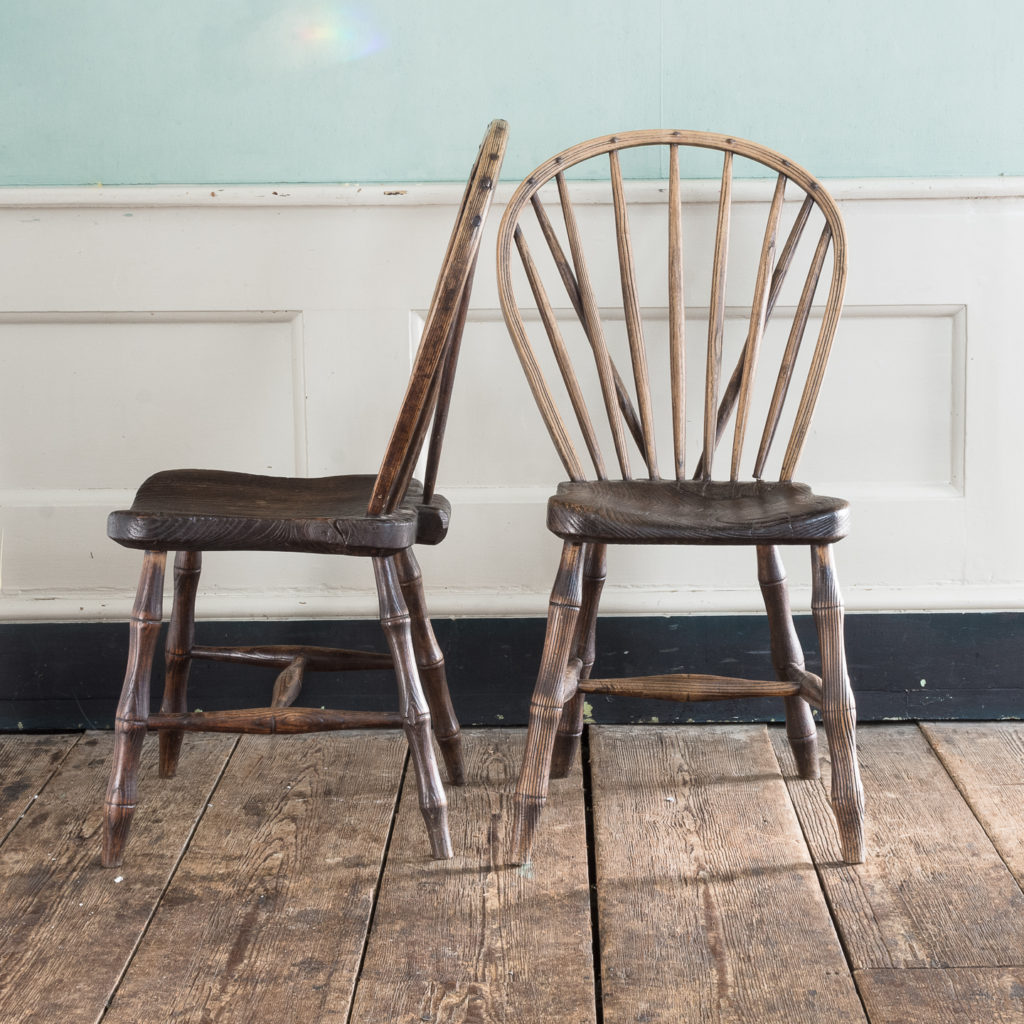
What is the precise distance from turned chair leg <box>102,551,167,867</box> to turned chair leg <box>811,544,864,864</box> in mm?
827

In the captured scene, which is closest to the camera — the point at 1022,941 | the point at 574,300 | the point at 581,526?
the point at 1022,941

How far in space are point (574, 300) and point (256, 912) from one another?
0.93 m

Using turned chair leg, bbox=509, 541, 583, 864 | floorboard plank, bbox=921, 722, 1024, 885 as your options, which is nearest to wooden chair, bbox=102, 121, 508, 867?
turned chair leg, bbox=509, 541, 583, 864

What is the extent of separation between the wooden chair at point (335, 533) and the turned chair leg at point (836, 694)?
0.50 meters

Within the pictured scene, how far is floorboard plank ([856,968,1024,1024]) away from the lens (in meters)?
1.04

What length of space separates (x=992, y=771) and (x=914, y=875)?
1.23 ft

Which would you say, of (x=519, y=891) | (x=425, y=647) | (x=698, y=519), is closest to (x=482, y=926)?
(x=519, y=891)

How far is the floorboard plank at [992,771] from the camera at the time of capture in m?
1.40

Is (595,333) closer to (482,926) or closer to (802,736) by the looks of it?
(802,736)

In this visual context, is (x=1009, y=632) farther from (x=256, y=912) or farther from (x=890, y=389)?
(x=256, y=912)

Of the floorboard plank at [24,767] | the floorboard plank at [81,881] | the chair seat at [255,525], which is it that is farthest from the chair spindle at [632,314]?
the floorboard plank at [24,767]

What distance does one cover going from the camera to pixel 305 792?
1.55 metres

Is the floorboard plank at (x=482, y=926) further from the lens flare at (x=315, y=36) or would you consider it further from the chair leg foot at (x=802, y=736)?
the lens flare at (x=315, y=36)

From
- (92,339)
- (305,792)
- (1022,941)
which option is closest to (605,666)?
(305,792)
